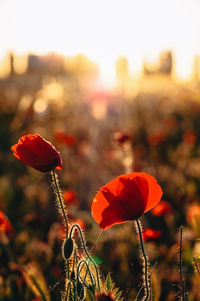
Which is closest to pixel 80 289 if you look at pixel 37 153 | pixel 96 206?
pixel 96 206

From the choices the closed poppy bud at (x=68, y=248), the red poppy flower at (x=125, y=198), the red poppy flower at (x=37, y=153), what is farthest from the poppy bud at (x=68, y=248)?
the red poppy flower at (x=37, y=153)

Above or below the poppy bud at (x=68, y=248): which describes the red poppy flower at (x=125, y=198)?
above

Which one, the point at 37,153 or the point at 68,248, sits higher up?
the point at 37,153

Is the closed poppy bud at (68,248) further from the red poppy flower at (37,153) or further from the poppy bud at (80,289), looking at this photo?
the red poppy flower at (37,153)

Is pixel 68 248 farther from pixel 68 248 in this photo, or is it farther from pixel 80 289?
pixel 80 289

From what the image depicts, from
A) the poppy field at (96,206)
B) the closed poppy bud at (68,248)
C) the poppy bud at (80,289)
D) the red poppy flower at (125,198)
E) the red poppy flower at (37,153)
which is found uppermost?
the red poppy flower at (37,153)

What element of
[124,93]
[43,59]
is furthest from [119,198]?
[43,59]

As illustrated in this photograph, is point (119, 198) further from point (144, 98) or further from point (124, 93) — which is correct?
point (144, 98)

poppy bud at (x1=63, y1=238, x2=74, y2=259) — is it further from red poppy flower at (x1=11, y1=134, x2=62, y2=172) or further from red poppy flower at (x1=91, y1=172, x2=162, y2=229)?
red poppy flower at (x1=11, y1=134, x2=62, y2=172)
